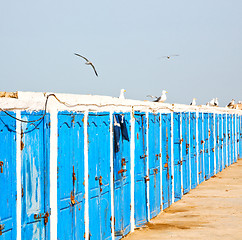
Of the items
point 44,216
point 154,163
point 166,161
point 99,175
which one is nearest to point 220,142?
point 166,161

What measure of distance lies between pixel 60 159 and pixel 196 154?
12.5 m

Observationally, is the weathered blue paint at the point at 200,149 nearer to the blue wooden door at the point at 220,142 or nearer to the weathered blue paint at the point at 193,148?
the weathered blue paint at the point at 193,148

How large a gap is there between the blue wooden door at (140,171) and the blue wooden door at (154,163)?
51 cm

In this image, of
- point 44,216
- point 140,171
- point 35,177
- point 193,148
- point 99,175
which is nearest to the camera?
point 35,177

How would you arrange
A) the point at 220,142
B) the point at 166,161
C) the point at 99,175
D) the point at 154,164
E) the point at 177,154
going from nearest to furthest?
the point at 99,175 → the point at 154,164 → the point at 166,161 → the point at 177,154 → the point at 220,142

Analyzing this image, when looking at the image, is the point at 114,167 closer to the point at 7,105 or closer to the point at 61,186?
the point at 61,186

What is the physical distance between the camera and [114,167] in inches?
434

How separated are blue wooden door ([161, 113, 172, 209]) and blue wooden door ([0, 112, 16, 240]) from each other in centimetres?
838

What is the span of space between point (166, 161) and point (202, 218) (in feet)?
7.95

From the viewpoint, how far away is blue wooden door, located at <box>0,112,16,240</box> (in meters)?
6.70

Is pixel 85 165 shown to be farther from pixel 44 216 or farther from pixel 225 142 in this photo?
pixel 225 142

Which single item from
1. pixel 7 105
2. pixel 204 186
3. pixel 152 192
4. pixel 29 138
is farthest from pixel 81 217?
pixel 204 186

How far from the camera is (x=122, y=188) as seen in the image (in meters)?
11.5

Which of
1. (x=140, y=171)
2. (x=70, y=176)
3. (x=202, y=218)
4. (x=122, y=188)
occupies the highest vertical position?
(x=70, y=176)
